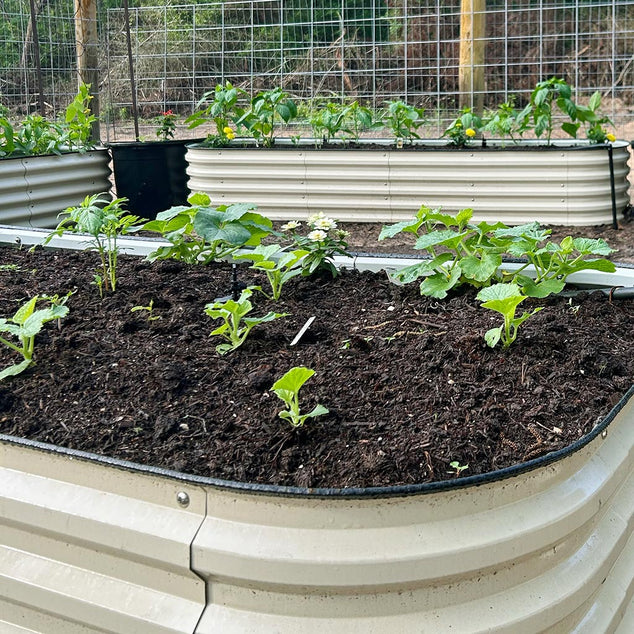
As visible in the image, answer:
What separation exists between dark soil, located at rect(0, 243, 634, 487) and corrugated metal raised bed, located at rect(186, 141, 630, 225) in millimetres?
3599

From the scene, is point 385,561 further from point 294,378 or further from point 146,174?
point 146,174

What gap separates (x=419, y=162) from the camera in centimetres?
619

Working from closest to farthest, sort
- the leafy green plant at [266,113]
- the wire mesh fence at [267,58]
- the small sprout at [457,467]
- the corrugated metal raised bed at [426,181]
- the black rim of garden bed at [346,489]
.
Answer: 1. the black rim of garden bed at [346,489]
2. the small sprout at [457,467]
3. the corrugated metal raised bed at [426,181]
4. the leafy green plant at [266,113]
5. the wire mesh fence at [267,58]

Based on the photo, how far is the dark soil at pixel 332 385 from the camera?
167 centimetres

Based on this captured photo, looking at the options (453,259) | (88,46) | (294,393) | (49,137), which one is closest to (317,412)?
(294,393)

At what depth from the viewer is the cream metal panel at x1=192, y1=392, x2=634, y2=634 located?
1.38 meters

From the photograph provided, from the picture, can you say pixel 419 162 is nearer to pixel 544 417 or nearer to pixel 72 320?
pixel 72 320

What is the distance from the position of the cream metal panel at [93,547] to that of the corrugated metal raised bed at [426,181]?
4.91 meters

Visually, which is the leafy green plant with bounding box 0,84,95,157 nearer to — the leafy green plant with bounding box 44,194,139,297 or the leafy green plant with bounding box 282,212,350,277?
the leafy green plant with bounding box 44,194,139,297

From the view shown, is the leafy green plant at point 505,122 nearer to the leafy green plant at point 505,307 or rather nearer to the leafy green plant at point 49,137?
the leafy green plant at point 49,137

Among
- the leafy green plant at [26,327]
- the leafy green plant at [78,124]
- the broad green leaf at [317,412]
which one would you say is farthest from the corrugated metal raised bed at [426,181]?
the broad green leaf at [317,412]

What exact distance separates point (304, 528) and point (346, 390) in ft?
1.89

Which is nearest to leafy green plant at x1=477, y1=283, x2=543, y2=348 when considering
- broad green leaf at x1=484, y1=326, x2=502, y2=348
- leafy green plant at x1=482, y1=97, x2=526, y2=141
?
broad green leaf at x1=484, y1=326, x2=502, y2=348

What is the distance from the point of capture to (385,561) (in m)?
1.37
